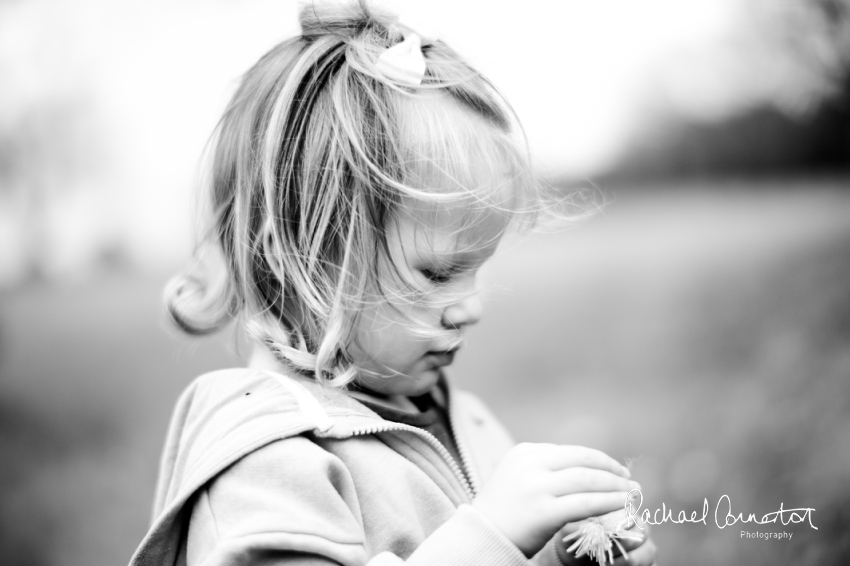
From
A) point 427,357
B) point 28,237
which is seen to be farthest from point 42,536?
point 427,357

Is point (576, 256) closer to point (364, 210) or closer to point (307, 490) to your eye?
point (364, 210)

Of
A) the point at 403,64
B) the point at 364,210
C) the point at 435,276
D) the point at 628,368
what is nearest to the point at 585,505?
the point at 435,276

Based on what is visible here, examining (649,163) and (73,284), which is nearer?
(73,284)

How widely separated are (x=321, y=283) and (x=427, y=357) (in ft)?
0.58

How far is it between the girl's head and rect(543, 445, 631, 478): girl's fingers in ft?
0.65

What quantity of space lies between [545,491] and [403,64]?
1.86 ft

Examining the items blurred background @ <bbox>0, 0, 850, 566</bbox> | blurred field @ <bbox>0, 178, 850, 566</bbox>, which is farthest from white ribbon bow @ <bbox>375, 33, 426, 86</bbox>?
blurred field @ <bbox>0, 178, 850, 566</bbox>

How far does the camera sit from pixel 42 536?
166cm

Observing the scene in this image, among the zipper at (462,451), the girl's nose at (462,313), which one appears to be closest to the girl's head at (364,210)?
the girl's nose at (462,313)

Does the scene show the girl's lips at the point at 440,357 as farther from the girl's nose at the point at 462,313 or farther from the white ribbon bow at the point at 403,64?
the white ribbon bow at the point at 403,64

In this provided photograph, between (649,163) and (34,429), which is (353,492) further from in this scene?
(649,163)

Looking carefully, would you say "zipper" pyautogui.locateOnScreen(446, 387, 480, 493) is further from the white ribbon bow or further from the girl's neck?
the white ribbon bow

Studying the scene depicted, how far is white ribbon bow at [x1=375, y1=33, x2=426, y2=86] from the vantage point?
3.05 ft

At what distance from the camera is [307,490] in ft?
2.55
